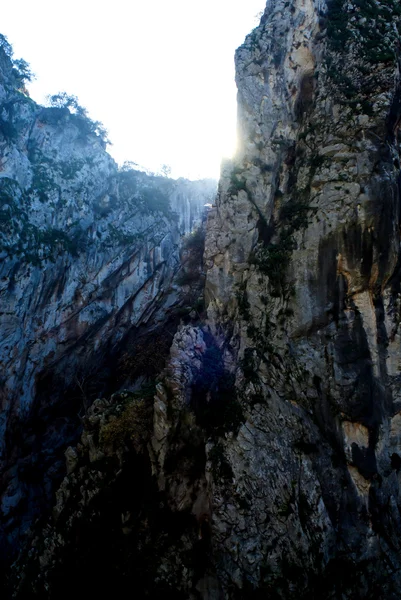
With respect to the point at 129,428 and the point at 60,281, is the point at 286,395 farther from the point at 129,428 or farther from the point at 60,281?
the point at 60,281

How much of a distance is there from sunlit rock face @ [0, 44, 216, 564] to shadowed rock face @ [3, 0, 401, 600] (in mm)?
6557

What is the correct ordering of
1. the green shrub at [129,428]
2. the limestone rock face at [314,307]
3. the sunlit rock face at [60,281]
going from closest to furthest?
the limestone rock face at [314,307]
the green shrub at [129,428]
the sunlit rock face at [60,281]

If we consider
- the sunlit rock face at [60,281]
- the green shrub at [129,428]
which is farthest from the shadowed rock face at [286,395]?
the sunlit rock face at [60,281]

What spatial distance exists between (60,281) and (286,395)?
14.1 metres

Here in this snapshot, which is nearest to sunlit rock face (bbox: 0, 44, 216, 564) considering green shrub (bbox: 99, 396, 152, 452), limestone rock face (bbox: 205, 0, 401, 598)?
green shrub (bbox: 99, 396, 152, 452)

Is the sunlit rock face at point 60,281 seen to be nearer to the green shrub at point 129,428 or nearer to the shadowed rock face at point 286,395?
the green shrub at point 129,428

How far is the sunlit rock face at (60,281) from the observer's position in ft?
63.2

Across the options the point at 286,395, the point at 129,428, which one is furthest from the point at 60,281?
the point at 286,395

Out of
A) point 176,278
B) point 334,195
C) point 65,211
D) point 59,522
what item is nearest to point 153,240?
point 176,278

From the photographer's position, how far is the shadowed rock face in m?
11.1

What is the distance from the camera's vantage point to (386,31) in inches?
547

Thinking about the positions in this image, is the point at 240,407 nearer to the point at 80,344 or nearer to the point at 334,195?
the point at 334,195

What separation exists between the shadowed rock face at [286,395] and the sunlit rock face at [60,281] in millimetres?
6557

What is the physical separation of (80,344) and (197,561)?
1365cm
